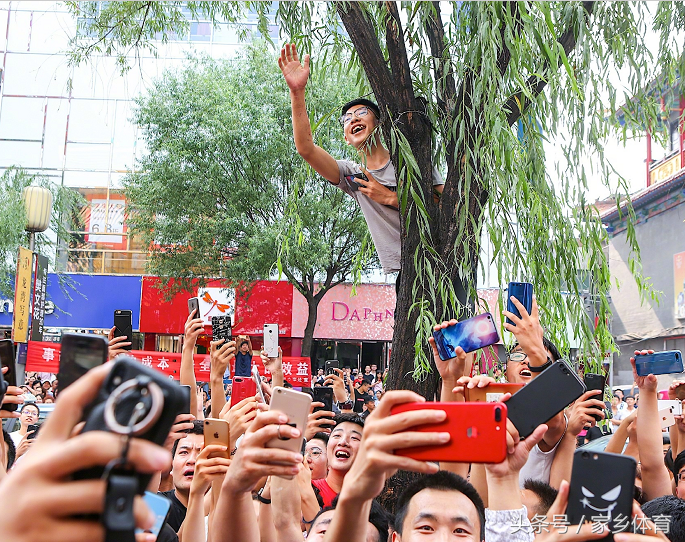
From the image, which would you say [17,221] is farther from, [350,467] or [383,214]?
[350,467]

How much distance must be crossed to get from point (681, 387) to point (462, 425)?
322 cm

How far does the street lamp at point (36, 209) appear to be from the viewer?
10.2m

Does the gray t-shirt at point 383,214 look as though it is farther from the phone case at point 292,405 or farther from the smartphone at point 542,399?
the phone case at point 292,405

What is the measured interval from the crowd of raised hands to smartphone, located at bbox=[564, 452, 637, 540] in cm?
2

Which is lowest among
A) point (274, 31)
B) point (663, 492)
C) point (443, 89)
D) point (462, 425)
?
point (663, 492)

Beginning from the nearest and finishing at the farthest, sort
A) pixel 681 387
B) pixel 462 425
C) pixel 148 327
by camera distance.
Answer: pixel 462 425, pixel 681 387, pixel 148 327

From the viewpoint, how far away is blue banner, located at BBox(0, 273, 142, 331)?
19078mm

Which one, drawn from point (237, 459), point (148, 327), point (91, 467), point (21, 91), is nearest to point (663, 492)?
point (237, 459)

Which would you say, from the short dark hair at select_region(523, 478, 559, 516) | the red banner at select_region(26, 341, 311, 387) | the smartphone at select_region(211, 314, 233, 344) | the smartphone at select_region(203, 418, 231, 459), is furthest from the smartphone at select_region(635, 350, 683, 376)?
the red banner at select_region(26, 341, 311, 387)

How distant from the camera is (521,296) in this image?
3.01 meters

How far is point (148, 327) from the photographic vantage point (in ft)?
64.1

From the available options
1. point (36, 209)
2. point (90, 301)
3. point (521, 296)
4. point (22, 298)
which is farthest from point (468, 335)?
point (90, 301)

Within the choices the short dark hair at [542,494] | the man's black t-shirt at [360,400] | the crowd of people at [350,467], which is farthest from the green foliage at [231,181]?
the short dark hair at [542,494]

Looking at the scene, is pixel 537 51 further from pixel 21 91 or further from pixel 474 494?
pixel 21 91
